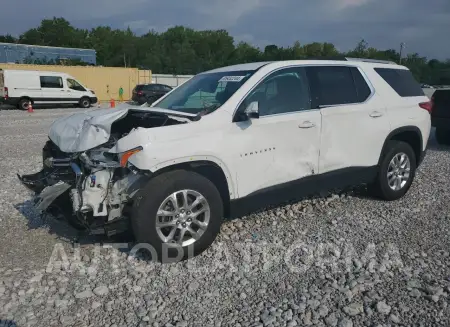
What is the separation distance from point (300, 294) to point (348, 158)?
6.93 ft

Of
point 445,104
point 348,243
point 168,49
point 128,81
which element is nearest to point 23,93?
point 128,81

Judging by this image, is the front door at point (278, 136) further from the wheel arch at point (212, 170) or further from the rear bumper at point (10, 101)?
the rear bumper at point (10, 101)

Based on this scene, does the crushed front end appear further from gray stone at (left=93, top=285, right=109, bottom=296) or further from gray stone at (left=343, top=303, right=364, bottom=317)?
gray stone at (left=343, top=303, right=364, bottom=317)

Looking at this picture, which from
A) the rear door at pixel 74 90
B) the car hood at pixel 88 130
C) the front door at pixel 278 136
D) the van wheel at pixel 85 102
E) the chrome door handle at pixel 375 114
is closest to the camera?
the car hood at pixel 88 130

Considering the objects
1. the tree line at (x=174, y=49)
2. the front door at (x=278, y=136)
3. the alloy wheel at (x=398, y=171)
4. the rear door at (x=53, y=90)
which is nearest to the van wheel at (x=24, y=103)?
the rear door at (x=53, y=90)

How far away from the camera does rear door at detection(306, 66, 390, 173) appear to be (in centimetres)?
446

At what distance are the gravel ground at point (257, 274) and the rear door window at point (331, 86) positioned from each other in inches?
54.4

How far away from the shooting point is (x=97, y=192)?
3.40 m

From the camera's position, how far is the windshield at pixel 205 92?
400 centimetres

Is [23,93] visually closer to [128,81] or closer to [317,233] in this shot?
[128,81]

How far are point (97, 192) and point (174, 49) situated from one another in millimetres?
68223

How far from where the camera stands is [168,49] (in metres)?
70.1

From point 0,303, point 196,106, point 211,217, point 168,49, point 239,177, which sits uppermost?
point 168,49

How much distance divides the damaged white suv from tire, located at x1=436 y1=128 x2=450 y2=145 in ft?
17.7
